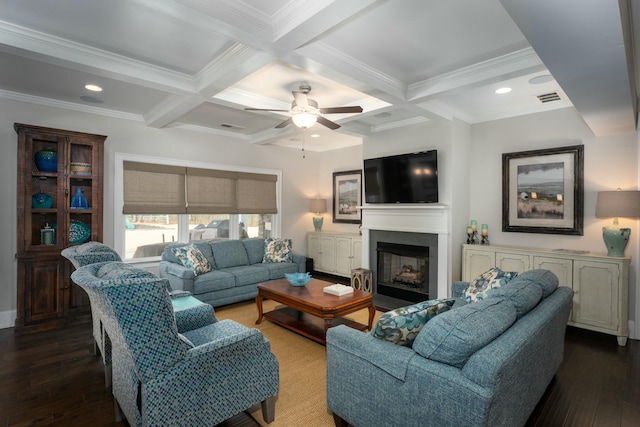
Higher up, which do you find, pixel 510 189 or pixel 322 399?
pixel 510 189

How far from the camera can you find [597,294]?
3574 mm

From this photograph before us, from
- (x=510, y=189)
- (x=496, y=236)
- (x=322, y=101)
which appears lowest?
(x=496, y=236)

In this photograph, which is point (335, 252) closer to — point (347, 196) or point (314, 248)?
point (314, 248)

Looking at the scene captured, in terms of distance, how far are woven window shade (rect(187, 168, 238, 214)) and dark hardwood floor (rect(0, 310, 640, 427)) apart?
2453mm

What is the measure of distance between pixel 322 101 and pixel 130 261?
357 centimetres

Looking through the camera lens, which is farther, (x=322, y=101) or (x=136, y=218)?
(x=136, y=218)

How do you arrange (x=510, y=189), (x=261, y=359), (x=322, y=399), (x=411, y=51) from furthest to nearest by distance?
(x=510, y=189) < (x=411, y=51) < (x=322, y=399) < (x=261, y=359)

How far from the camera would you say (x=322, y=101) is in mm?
4141

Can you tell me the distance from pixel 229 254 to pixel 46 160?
2572mm

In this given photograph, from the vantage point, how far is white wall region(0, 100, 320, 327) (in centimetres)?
389

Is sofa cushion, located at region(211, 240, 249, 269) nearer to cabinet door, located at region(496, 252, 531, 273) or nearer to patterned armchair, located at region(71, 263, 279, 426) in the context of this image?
patterned armchair, located at region(71, 263, 279, 426)

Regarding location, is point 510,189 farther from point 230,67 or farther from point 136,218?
point 136,218

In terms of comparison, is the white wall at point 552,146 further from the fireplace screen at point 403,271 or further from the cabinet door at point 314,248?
the cabinet door at point 314,248

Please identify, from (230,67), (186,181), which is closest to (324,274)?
(186,181)
